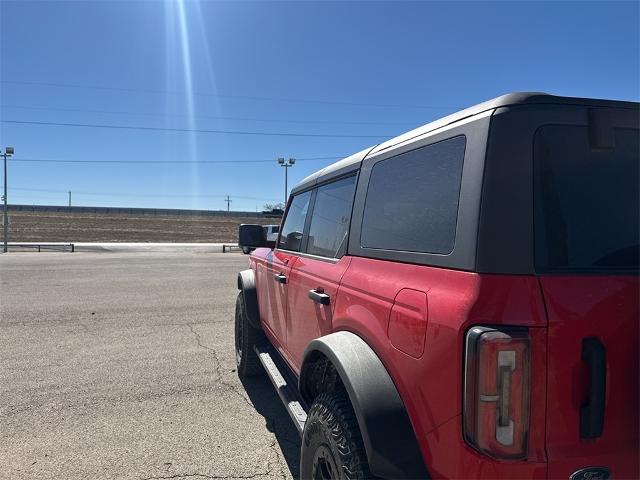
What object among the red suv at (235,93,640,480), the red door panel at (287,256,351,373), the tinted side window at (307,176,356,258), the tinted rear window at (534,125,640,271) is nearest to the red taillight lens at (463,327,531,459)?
the red suv at (235,93,640,480)

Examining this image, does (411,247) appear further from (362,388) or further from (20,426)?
(20,426)

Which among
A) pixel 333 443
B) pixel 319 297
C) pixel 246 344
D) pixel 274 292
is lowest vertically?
pixel 246 344

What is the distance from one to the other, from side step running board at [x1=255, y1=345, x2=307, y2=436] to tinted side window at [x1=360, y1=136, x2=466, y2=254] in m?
1.12

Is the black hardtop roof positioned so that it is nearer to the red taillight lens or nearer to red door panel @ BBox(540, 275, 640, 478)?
red door panel @ BBox(540, 275, 640, 478)

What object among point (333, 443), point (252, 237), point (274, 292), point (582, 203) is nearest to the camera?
point (582, 203)

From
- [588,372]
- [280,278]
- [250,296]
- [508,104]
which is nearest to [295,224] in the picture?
[280,278]

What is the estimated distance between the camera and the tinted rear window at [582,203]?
1447mm

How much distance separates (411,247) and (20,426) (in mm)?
3566

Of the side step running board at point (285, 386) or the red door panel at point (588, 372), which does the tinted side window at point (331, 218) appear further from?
the red door panel at point (588, 372)

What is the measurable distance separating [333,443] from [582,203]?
1.34 metres

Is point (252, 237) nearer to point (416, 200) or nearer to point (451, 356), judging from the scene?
point (416, 200)

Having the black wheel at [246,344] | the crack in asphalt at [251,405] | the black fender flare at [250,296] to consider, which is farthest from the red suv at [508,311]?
the black wheel at [246,344]

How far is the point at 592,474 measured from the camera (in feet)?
4.50

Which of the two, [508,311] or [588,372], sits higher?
[508,311]
